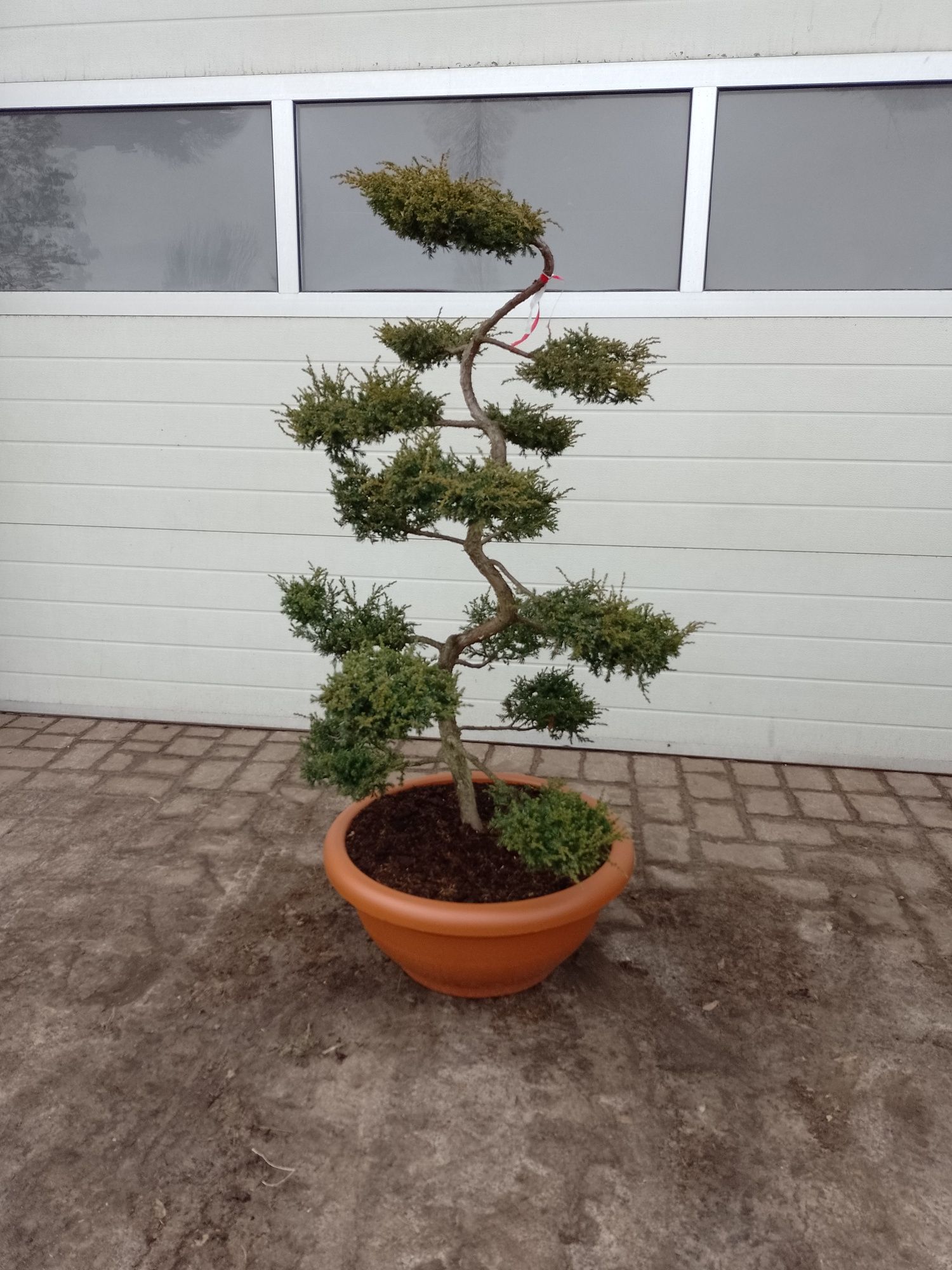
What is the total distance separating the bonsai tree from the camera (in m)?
1.81

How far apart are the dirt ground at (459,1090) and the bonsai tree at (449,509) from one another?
0.56 meters

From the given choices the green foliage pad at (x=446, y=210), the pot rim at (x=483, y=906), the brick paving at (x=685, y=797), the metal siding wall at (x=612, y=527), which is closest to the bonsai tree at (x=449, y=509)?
the green foliage pad at (x=446, y=210)

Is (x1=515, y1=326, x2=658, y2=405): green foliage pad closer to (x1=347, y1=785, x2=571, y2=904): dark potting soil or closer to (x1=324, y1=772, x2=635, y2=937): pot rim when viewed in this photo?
(x1=324, y1=772, x2=635, y2=937): pot rim

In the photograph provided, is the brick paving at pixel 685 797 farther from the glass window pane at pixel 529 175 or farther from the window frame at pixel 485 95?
the glass window pane at pixel 529 175

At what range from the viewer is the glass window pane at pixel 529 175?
134 inches

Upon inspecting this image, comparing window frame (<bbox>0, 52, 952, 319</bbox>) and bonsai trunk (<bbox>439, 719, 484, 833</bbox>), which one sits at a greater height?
window frame (<bbox>0, 52, 952, 319</bbox>)

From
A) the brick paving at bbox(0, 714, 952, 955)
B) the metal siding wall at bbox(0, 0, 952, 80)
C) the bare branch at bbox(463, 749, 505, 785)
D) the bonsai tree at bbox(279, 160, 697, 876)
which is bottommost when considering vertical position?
the brick paving at bbox(0, 714, 952, 955)

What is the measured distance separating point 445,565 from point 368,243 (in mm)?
1393

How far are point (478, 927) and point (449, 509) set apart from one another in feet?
3.04

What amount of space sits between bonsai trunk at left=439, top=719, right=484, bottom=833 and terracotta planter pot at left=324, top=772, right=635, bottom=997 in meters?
0.31

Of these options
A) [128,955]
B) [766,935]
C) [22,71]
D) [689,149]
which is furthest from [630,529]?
[22,71]

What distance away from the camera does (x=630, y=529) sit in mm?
3672

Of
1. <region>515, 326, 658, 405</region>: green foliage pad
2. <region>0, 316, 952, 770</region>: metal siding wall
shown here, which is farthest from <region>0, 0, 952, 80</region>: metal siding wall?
<region>515, 326, 658, 405</region>: green foliage pad

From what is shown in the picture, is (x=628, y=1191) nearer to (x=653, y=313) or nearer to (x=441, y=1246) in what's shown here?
(x=441, y=1246)
